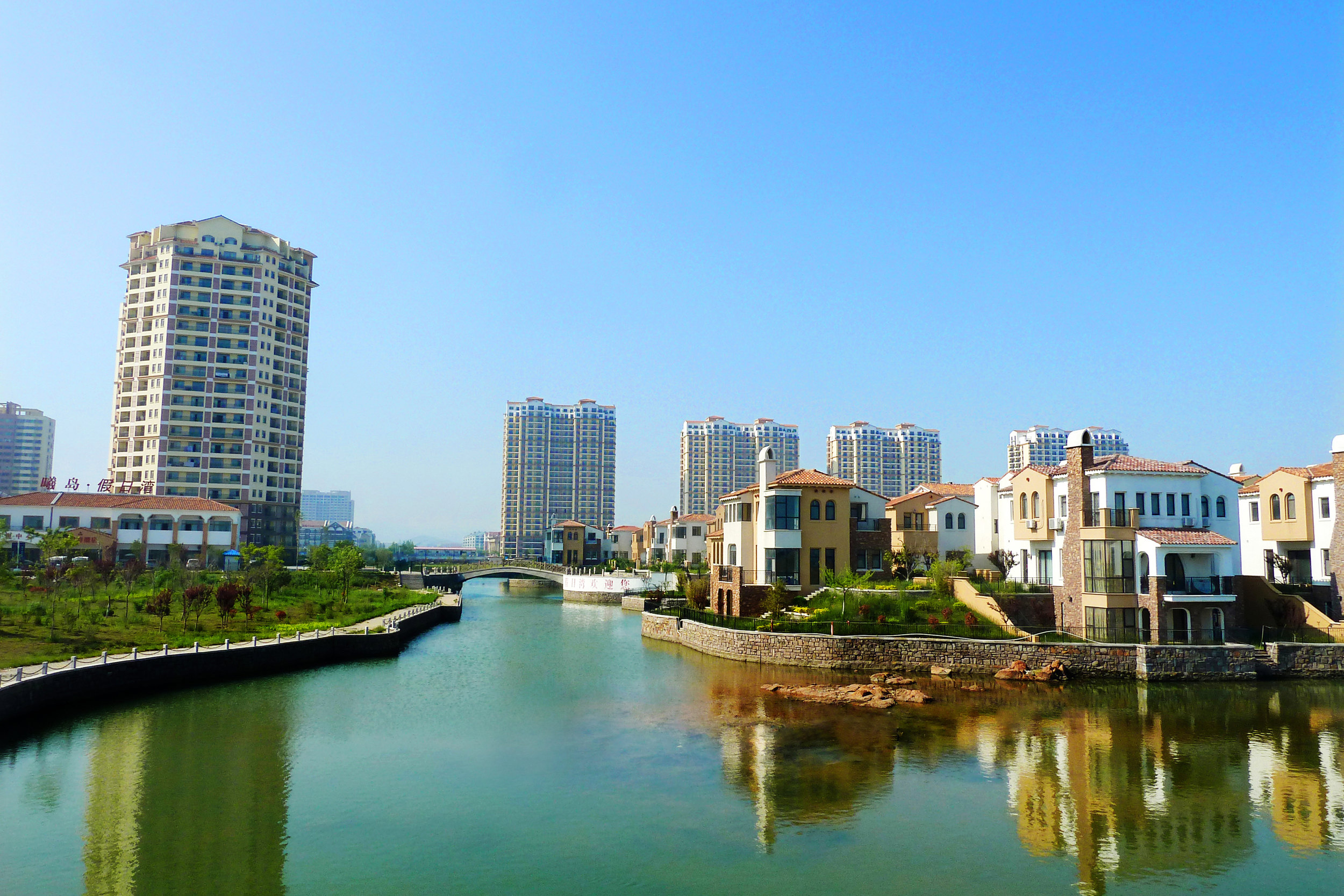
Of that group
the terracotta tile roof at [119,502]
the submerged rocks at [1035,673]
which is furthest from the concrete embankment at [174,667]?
the terracotta tile roof at [119,502]

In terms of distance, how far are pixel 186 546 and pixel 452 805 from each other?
244 ft

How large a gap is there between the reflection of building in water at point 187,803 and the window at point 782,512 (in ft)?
91.8

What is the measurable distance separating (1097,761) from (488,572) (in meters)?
82.1

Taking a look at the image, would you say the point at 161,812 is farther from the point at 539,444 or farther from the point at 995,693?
the point at 539,444

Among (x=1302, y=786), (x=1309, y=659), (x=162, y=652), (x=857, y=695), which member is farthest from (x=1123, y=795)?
(x=162, y=652)

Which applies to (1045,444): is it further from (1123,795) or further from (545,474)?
(1123,795)

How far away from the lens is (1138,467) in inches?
1603

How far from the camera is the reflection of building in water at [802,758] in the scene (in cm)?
2012

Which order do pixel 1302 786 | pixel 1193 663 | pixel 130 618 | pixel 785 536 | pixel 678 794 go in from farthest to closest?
1. pixel 785 536
2. pixel 130 618
3. pixel 1193 663
4. pixel 1302 786
5. pixel 678 794

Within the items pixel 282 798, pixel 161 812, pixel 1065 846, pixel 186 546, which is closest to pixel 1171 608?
pixel 1065 846

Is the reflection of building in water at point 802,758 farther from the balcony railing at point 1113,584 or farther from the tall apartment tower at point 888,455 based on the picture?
the tall apartment tower at point 888,455

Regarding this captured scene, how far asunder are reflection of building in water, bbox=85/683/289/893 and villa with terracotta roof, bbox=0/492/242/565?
56.2 metres

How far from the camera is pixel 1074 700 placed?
106 ft

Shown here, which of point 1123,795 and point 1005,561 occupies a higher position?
point 1005,561
